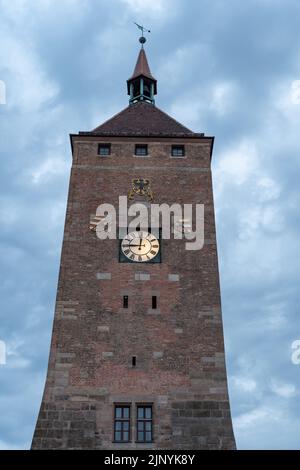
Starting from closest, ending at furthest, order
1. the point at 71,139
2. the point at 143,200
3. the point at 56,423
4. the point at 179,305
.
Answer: the point at 56,423
the point at 179,305
the point at 143,200
the point at 71,139

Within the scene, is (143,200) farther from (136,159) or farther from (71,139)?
(71,139)

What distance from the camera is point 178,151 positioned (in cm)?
4216

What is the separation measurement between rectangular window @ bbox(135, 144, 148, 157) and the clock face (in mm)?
5823

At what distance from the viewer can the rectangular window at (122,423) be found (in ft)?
105

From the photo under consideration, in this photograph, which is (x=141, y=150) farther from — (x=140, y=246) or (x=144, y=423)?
(x=144, y=423)

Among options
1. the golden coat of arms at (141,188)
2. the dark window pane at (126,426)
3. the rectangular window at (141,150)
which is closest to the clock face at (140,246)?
the golden coat of arms at (141,188)

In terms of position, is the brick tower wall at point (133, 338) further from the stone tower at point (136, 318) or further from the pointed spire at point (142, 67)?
the pointed spire at point (142, 67)

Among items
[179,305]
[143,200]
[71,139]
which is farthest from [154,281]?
[71,139]

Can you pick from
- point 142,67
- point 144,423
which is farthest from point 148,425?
point 142,67

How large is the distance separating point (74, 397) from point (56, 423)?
1.42 meters

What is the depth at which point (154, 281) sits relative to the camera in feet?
119

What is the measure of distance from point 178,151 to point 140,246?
7.40 m

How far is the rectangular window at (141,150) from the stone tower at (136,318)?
0.06 meters
